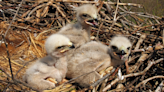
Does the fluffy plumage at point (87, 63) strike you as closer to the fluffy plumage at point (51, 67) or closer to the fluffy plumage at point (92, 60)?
the fluffy plumage at point (92, 60)

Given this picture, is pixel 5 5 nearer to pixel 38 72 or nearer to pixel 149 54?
pixel 38 72

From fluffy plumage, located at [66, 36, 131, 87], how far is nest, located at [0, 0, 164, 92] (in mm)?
154

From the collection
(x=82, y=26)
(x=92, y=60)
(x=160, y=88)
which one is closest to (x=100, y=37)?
(x=82, y=26)

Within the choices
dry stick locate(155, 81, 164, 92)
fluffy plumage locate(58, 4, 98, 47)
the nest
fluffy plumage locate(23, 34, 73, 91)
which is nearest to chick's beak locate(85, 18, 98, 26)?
fluffy plumage locate(58, 4, 98, 47)

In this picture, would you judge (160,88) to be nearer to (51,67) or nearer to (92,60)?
(92,60)

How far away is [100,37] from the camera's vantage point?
330cm

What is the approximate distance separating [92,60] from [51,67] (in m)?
0.60

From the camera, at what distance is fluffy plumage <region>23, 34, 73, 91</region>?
1.98 meters

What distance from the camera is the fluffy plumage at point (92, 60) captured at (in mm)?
2172

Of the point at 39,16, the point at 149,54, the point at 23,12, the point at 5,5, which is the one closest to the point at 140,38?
the point at 149,54

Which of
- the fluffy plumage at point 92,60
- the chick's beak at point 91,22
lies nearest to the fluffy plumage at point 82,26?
the chick's beak at point 91,22

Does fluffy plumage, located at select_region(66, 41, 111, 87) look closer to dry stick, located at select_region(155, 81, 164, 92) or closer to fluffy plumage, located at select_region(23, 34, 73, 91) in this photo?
fluffy plumage, located at select_region(23, 34, 73, 91)

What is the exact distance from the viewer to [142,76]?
7.89 feet

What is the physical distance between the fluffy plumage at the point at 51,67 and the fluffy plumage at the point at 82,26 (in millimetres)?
604
